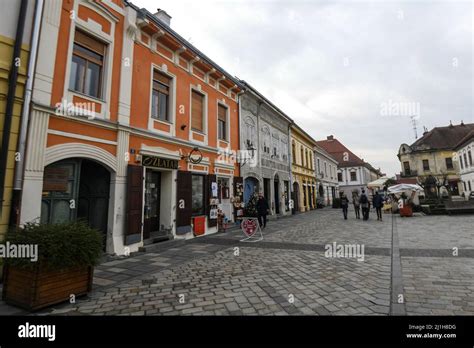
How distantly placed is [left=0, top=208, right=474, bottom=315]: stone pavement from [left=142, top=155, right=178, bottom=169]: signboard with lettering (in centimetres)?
285

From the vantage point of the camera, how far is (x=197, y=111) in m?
11.3

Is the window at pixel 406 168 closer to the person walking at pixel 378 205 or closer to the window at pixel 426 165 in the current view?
the window at pixel 426 165

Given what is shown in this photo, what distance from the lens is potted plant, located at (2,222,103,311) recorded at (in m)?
3.50

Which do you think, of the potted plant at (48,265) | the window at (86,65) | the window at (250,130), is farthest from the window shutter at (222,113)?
the potted plant at (48,265)

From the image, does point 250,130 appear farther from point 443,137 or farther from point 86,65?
point 443,137

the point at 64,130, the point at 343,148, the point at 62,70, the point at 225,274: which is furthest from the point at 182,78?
the point at 343,148

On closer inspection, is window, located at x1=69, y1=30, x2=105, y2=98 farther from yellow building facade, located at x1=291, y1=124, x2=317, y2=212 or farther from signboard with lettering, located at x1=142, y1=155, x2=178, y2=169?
yellow building facade, located at x1=291, y1=124, x2=317, y2=212

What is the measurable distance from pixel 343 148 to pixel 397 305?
49.0 m

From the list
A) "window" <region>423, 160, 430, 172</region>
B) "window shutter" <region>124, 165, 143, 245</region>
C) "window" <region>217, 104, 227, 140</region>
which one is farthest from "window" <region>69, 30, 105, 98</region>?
"window" <region>423, 160, 430, 172</region>

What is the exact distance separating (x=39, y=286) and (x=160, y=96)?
7.55 m

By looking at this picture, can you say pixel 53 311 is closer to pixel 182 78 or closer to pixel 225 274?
pixel 225 274

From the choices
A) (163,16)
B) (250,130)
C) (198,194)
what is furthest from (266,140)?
(163,16)
